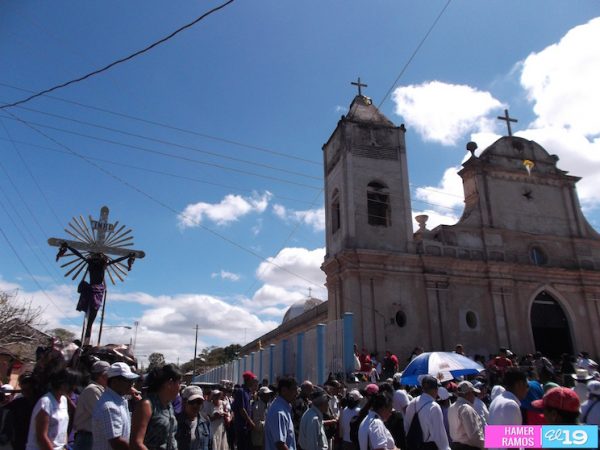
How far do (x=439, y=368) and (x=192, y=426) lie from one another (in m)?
6.19

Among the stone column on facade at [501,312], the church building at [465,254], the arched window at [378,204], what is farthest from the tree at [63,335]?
the stone column on facade at [501,312]

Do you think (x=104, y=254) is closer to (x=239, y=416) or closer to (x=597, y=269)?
(x=239, y=416)

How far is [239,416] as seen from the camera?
8039 mm

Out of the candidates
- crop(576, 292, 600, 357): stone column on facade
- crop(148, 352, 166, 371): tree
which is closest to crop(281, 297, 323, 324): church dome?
crop(148, 352, 166, 371): tree

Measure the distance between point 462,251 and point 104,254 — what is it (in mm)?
15413

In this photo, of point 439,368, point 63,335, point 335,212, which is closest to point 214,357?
point 63,335

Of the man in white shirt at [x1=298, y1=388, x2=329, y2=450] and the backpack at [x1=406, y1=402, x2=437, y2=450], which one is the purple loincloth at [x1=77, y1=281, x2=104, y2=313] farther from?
the backpack at [x1=406, y1=402, x2=437, y2=450]

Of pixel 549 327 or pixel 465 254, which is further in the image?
pixel 549 327

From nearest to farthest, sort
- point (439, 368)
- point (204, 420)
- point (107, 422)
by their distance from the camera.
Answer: point (107, 422) → point (204, 420) → point (439, 368)

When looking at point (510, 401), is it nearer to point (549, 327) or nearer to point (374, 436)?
point (374, 436)

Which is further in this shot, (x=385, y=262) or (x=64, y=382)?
(x=385, y=262)

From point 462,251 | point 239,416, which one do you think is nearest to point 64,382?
point 239,416

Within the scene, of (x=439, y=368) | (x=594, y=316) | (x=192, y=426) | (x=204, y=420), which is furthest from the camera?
(x=594, y=316)

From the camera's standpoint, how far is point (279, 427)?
4875mm
